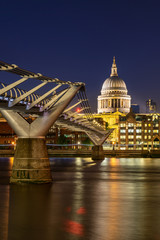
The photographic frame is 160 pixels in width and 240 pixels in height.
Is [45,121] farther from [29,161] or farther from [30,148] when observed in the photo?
[29,161]

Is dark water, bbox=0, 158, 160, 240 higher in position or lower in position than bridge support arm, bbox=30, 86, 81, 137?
lower

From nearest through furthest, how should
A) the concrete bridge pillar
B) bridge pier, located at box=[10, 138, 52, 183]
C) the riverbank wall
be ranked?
the concrete bridge pillar → bridge pier, located at box=[10, 138, 52, 183] → the riverbank wall

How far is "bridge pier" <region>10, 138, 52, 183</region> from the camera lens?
127 feet

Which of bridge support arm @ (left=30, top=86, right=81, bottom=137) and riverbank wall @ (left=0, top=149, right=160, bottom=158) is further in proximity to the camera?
riverbank wall @ (left=0, top=149, right=160, bottom=158)

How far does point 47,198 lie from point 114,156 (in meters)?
110

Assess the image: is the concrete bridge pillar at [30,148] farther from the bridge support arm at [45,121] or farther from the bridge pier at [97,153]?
the bridge pier at [97,153]

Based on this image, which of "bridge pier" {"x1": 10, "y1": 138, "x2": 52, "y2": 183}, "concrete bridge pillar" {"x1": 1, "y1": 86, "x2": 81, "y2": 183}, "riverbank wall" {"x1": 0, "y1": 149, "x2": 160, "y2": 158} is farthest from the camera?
"riverbank wall" {"x1": 0, "y1": 149, "x2": 160, "y2": 158}

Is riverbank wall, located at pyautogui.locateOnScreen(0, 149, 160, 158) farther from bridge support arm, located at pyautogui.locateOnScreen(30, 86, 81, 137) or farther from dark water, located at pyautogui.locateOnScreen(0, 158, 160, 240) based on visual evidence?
dark water, located at pyautogui.locateOnScreen(0, 158, 160, 240)

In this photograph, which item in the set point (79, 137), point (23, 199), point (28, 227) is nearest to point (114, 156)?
point (79, 137)

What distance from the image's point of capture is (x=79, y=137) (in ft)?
599

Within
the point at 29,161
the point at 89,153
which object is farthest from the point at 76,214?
the point at 89,153

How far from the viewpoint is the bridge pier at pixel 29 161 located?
Result: 38.6 m

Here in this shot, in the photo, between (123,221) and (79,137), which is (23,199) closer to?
(123,221)

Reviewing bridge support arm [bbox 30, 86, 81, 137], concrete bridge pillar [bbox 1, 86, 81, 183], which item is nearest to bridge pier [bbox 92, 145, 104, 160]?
bridge support arm [bbox 30, 86, 81, 137]
